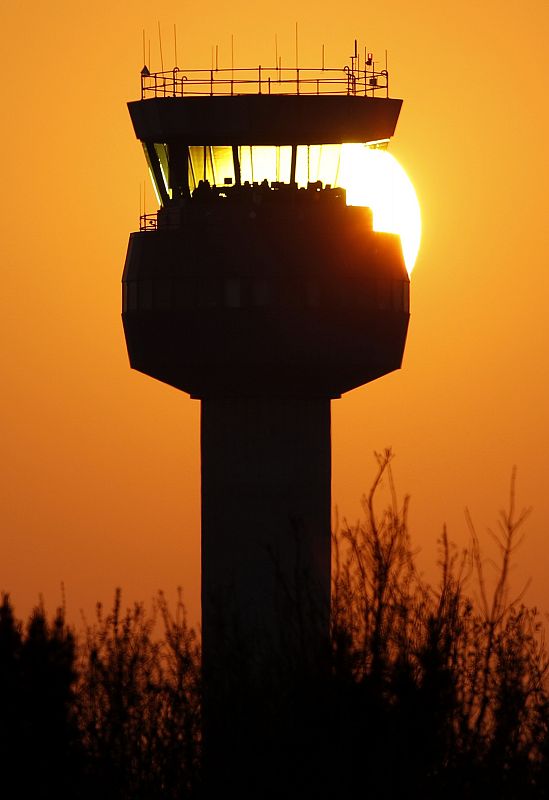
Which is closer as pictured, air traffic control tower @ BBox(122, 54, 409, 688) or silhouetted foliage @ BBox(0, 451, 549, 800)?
silhouetted foliage @ BBox(0, 451, 549, 800)

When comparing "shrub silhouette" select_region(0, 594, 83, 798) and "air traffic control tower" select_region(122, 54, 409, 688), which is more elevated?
"air traffic control tower" select_region(122, 54, 409, 688)

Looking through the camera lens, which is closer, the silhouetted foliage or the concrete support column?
the silhouetted foliage

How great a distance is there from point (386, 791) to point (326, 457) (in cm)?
5129

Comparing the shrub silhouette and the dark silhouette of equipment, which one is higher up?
the dark silhouette of equipment

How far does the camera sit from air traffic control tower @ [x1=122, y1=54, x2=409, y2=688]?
101 m

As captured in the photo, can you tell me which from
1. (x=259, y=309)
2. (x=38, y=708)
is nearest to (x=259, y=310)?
(x=259, y=309)

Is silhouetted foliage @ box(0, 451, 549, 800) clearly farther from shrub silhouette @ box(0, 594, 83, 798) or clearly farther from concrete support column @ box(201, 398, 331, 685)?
concrete support column @ box(201, 398, 331, 685)

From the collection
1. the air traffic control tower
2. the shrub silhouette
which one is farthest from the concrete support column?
the shrub silhouette

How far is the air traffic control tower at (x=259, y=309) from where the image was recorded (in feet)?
333

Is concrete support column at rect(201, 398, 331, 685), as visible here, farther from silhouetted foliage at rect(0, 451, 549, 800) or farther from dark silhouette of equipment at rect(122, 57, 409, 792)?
silhouetted foliage at rect(0, 451, 549, 800)

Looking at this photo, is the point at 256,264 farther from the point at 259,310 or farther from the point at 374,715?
the point at 374,715

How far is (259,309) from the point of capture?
10300 cm

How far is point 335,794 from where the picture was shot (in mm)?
51656

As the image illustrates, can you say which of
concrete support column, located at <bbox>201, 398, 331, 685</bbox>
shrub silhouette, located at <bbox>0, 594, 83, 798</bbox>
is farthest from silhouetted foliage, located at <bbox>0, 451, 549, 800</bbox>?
concrete support column, located at <bbox>201, 398, 331, 685</bbox>
